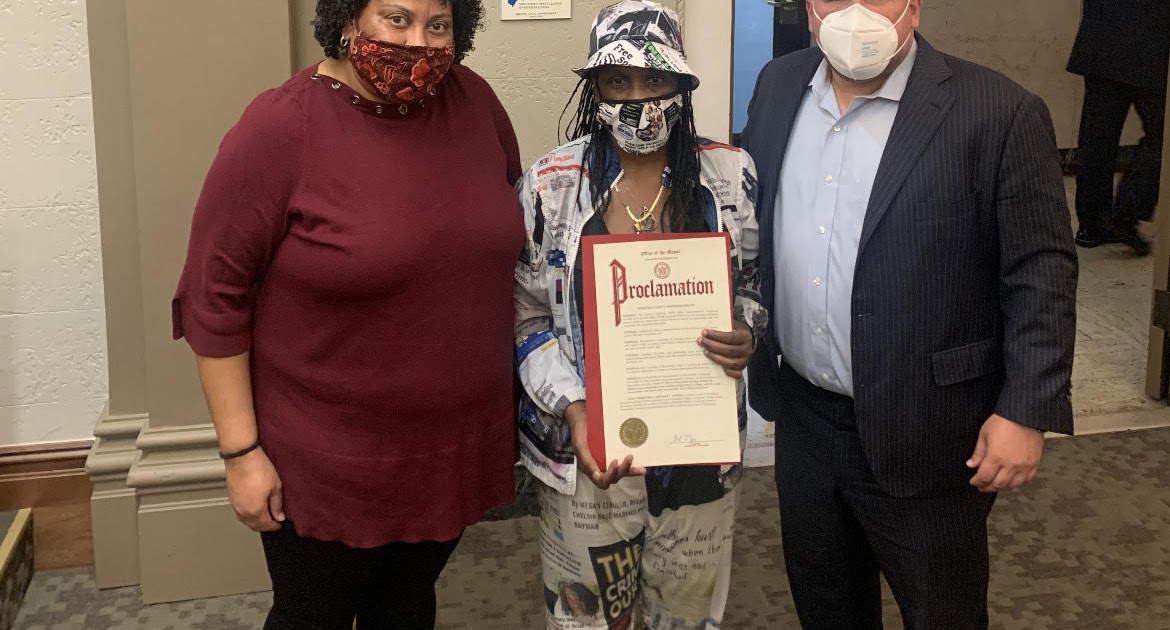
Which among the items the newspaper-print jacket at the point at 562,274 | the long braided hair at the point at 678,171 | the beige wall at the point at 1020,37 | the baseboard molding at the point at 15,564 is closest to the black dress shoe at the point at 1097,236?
the beige wall at the point at 1020,37

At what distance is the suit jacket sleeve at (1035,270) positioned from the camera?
163 centimetres

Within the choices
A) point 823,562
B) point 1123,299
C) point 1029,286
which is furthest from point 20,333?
point 1123,299

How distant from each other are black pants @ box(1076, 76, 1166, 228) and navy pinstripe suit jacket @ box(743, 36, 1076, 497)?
4344mm

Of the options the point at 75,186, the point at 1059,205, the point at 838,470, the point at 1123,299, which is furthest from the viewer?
the point at 1123,299

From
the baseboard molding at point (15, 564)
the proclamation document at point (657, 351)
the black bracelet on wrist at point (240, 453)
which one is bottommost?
the baseboard molding at point (15, 564)

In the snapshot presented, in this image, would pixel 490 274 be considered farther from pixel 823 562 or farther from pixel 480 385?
pixel 823 562

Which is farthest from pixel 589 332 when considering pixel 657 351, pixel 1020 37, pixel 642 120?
pixel 1020 37

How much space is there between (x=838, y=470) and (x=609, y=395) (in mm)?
478

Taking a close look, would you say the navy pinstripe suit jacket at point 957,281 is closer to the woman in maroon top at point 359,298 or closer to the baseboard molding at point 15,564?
the woman in maroon top at point 359,298

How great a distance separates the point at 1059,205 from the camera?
1.65 meters

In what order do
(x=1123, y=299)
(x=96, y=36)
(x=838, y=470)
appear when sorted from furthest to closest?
(x=1123, y=299) < (x=96, y=36) < (x=838, y=470)

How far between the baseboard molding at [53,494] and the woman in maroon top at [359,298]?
140 centimetres

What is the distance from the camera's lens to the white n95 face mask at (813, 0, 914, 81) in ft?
5.58
